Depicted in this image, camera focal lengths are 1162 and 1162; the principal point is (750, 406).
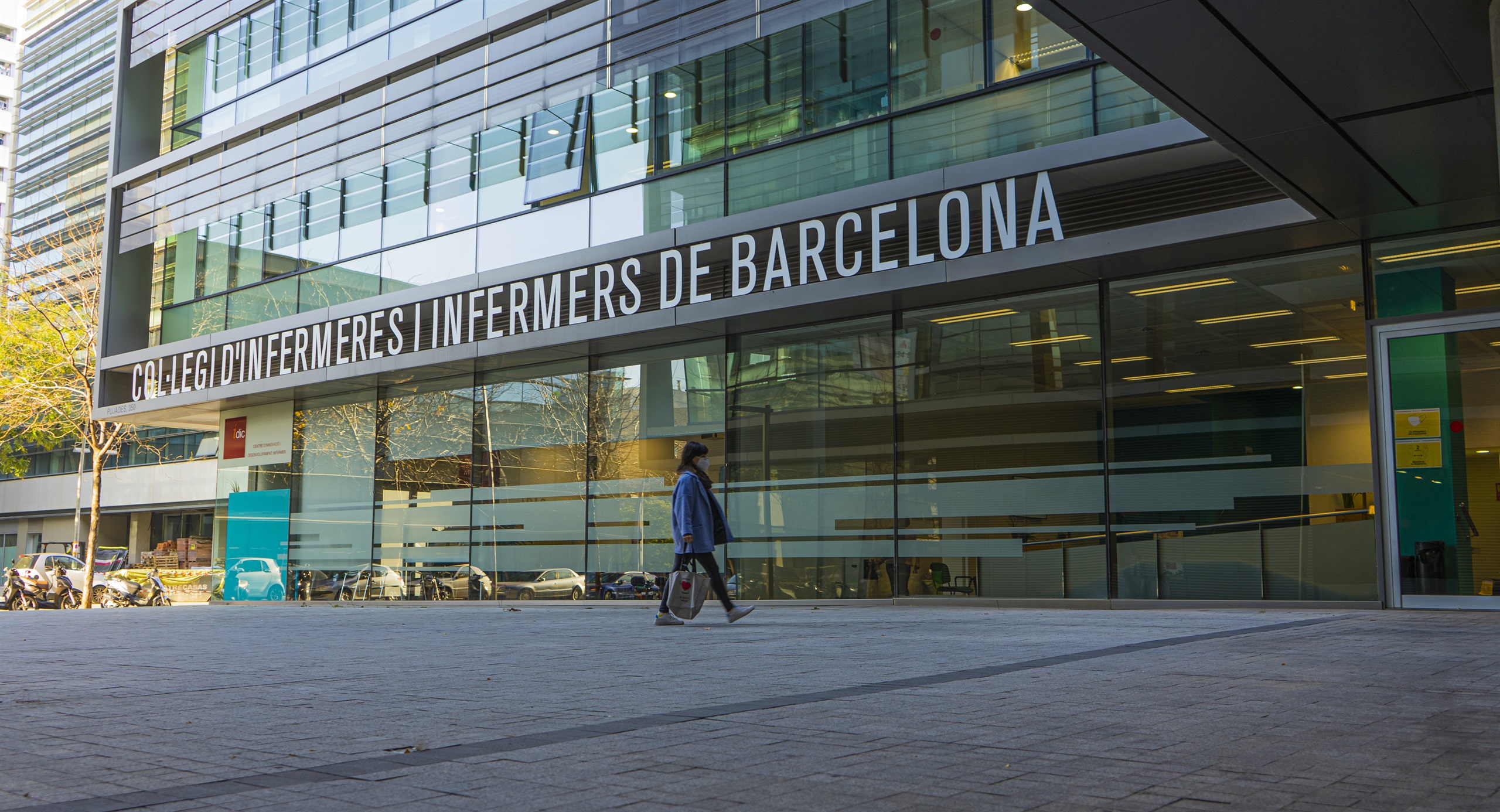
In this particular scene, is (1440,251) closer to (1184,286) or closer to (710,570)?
(1184,286)

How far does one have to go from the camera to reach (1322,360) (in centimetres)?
1195

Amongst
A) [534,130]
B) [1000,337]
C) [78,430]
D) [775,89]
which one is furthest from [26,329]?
[1000,337]

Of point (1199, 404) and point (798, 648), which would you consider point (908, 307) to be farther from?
point (798, 648)

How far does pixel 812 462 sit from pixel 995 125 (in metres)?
4.92

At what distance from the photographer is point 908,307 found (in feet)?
48.5

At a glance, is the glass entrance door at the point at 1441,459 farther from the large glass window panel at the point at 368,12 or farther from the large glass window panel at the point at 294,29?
the large glass window panel at the point at 294,29

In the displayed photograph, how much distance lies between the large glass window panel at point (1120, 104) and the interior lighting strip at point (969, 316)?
7.95 ft

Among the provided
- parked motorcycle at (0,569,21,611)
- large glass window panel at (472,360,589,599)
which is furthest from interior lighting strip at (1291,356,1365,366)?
parked motorcycle at (0,569,21,611)

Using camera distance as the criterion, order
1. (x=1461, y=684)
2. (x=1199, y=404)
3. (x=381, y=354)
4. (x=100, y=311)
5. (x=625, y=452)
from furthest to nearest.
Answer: (x=100, y=311) < (x=381, y=354) < (x=625, y=452) < (x=1199, y=404) < (x=1461, y=684)

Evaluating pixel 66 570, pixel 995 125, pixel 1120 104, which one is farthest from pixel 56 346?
pixel 1120 104

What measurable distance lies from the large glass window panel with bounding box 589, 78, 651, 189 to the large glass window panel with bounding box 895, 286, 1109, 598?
4.91 m

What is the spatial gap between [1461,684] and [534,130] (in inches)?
616

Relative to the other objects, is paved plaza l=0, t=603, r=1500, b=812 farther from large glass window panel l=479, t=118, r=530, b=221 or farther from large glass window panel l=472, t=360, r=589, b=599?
large glass window panel l=479, t=118, r=530, b=221

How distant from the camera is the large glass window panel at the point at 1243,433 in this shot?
38.5ft
